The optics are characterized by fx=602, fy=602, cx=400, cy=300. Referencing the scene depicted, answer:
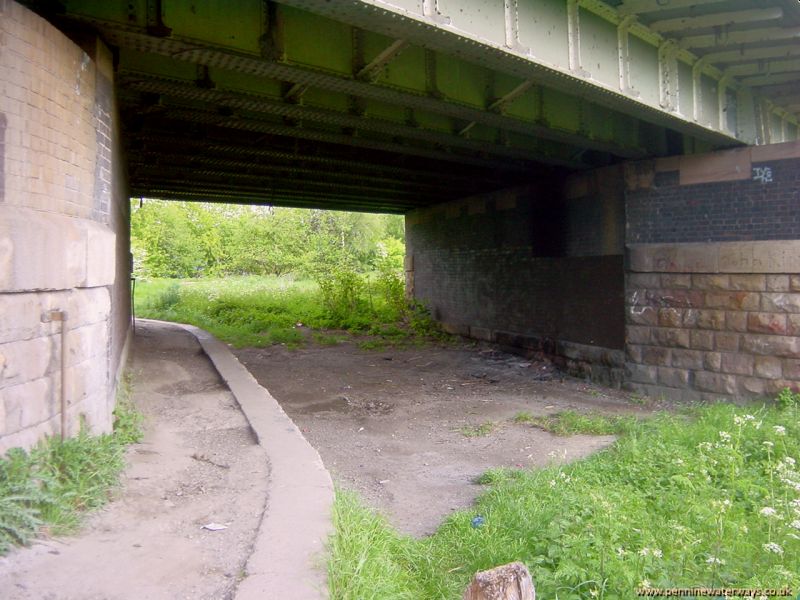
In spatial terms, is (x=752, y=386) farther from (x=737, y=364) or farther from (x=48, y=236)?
(x=48, y=236)

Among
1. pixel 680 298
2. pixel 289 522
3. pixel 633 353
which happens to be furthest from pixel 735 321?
pixel 289 522

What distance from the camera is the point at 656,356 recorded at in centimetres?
1042

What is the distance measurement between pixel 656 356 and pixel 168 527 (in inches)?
351

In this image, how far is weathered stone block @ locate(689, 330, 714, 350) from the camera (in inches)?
385

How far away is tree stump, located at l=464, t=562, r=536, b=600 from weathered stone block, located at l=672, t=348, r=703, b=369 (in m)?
8.61

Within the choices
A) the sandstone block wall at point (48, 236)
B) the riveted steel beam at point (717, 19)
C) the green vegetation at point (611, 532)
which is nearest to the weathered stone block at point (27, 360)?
the sandstone block wall at point (48, 236)

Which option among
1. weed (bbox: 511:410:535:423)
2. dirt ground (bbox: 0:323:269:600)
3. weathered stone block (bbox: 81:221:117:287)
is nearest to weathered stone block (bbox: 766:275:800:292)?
weed (bbox: 511:410:535:423)

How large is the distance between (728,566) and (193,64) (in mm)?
6842

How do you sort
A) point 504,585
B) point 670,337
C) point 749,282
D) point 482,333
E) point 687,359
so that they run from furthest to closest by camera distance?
1. point 482,333
2. point 670,337
3. point 687,359
4. point 749,282
5. point 504,585

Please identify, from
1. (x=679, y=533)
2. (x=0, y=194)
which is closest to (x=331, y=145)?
(x=0, y=194)

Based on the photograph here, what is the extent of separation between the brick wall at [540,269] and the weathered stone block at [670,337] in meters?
0.70

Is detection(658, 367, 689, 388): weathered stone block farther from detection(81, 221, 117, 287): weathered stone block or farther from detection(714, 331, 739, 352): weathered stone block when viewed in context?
detection(81, 221, 117, 287): weathered stone block

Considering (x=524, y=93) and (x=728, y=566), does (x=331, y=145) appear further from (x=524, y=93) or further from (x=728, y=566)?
(x=728, y=566)

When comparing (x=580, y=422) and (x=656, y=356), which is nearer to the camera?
(x=580, y=422)
